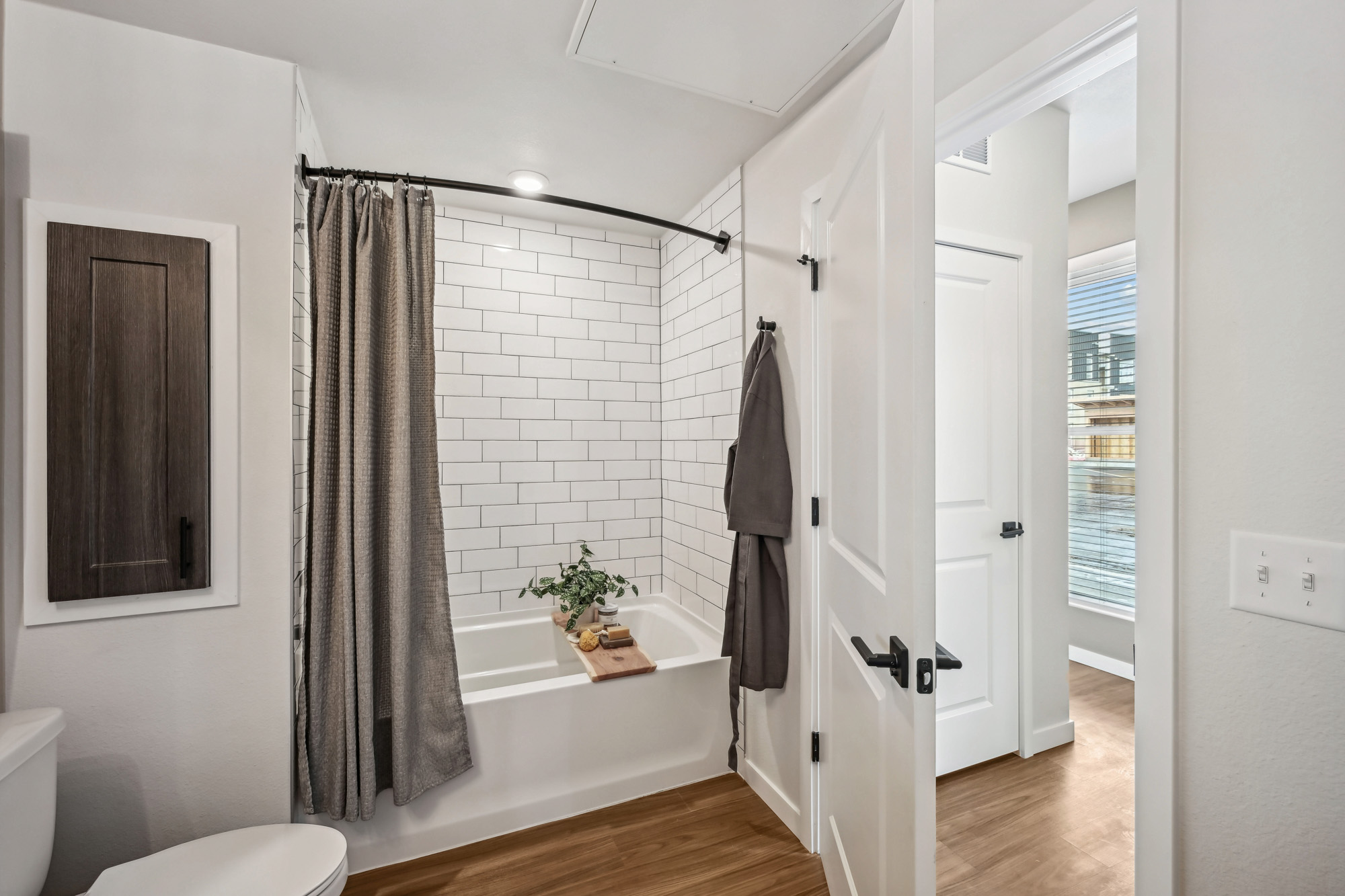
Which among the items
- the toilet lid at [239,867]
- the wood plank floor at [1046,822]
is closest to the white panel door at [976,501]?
the wood plank floor at [1046,822]

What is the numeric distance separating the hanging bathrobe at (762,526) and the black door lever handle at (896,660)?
88 centimetres

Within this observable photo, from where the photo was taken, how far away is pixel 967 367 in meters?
2.23

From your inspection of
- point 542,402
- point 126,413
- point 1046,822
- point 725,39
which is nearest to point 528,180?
point 542,402

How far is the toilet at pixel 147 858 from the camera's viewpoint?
Result: 3.65ft

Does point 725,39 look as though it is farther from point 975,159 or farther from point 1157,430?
point 1157,430

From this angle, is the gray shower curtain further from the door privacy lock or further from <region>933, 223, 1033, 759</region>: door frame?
<region>933, 223, 1033, 759</region>: door frame

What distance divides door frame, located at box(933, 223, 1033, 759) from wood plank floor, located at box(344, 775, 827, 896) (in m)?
1.18

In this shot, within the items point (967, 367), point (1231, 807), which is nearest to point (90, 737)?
point (1231, 807)

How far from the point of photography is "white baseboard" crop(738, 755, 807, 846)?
1932 mm

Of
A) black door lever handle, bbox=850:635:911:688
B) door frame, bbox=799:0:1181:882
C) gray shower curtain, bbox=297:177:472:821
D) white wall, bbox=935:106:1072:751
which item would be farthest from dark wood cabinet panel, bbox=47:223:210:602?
white wall, bbox=935:106:1072:751

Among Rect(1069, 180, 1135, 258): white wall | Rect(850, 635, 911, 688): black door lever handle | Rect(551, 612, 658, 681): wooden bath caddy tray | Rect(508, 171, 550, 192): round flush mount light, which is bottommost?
Rect(551, 612, 658, 681): wooden bath caddy tray

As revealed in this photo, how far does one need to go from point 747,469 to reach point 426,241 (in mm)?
1390

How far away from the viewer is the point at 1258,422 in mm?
847

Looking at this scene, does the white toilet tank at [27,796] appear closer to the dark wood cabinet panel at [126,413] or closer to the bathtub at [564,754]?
the dark wood cabinet panel at [126,413]
